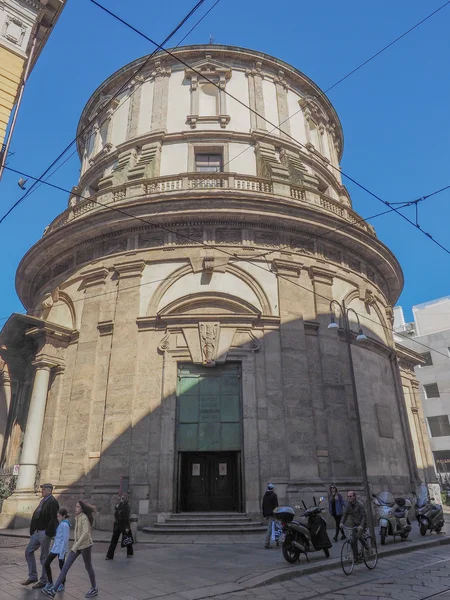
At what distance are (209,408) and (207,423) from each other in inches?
19.4

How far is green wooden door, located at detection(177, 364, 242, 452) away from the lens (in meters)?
A: 14.4

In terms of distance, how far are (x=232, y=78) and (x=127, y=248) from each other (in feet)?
38.0

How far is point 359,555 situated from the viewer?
8586 millimetres

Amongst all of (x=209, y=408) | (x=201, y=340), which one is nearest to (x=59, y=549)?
(x=209, y=408)

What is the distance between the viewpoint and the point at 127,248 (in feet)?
56.0

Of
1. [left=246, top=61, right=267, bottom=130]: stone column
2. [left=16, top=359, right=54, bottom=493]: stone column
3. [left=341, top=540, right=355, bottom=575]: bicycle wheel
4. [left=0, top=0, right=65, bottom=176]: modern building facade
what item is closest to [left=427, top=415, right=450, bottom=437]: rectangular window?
[left=246, top=61, right=267, bottom=130]: stone column

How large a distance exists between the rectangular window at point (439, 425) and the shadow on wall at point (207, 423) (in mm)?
27631

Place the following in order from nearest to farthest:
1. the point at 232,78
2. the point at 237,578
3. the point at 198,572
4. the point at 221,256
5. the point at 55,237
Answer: the point at 237,578 → the point at 198,572 → the point at 221,256 → the point at 55,237 → the point at 232,78

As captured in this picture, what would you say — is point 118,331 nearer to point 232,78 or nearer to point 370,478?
point 370,478

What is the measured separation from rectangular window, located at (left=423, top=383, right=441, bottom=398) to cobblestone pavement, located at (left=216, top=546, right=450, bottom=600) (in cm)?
3570

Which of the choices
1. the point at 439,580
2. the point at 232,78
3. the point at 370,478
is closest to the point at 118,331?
the point at 370,478

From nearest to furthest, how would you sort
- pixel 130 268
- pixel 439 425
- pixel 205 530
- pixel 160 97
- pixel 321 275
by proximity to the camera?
pixel 205 530 < pixel 130 268 < pixel 321 275 < pixel 160 97 < pixel 439 425

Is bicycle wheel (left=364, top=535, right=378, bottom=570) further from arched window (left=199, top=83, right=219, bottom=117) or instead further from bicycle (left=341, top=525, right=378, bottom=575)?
arched window (left=199, top=83, right=219, bottom=117)

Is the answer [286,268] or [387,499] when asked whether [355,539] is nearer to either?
[387,499]
